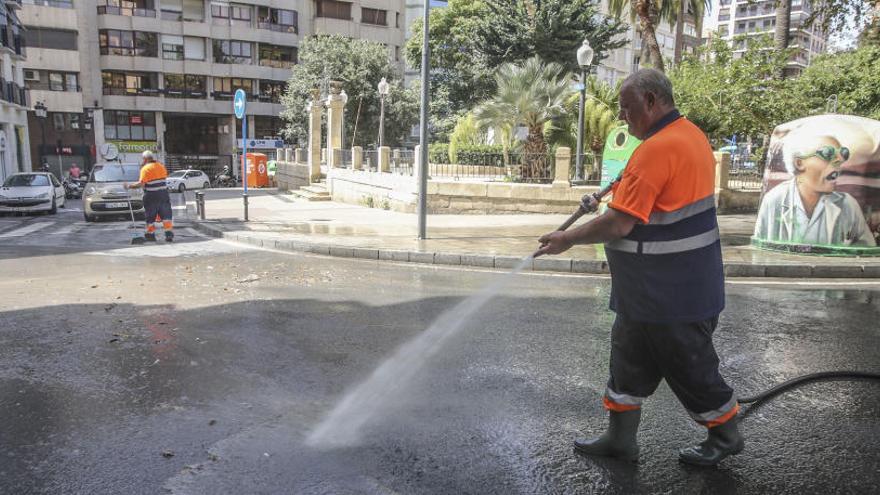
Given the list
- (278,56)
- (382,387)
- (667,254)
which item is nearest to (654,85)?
(667,254)

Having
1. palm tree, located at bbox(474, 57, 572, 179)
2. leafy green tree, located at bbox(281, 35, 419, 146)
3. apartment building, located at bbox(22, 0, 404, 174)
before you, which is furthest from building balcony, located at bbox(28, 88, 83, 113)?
palm tree, located at bbox(474, 57, 572, 179)

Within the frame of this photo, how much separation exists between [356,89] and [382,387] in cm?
3849

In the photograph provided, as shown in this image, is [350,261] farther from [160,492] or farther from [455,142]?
[455,142]

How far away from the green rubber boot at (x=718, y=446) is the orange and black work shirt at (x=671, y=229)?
1.91ft

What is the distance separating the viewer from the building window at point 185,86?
5091 cm

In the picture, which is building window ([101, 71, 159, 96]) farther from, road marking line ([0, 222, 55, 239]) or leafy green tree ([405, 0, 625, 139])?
road marking line ([0, 222, 55, 239])

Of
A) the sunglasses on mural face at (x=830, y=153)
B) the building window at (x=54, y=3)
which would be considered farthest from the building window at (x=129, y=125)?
the sunglasses on mural face at (x=830, y=153)

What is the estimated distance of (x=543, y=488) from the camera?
2947mm

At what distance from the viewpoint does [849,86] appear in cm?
2034

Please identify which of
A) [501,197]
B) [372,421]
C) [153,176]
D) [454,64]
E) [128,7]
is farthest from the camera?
[128,7]

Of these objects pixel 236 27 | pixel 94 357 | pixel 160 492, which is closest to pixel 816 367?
pixel 160 492

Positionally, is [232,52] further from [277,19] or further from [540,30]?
[540,30]

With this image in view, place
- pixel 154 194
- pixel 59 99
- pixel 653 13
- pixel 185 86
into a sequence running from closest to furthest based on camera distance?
pixel 154 194, pixel 653 13, pixel 59 99, pixel 185 86

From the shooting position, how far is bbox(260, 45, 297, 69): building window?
53.7m
